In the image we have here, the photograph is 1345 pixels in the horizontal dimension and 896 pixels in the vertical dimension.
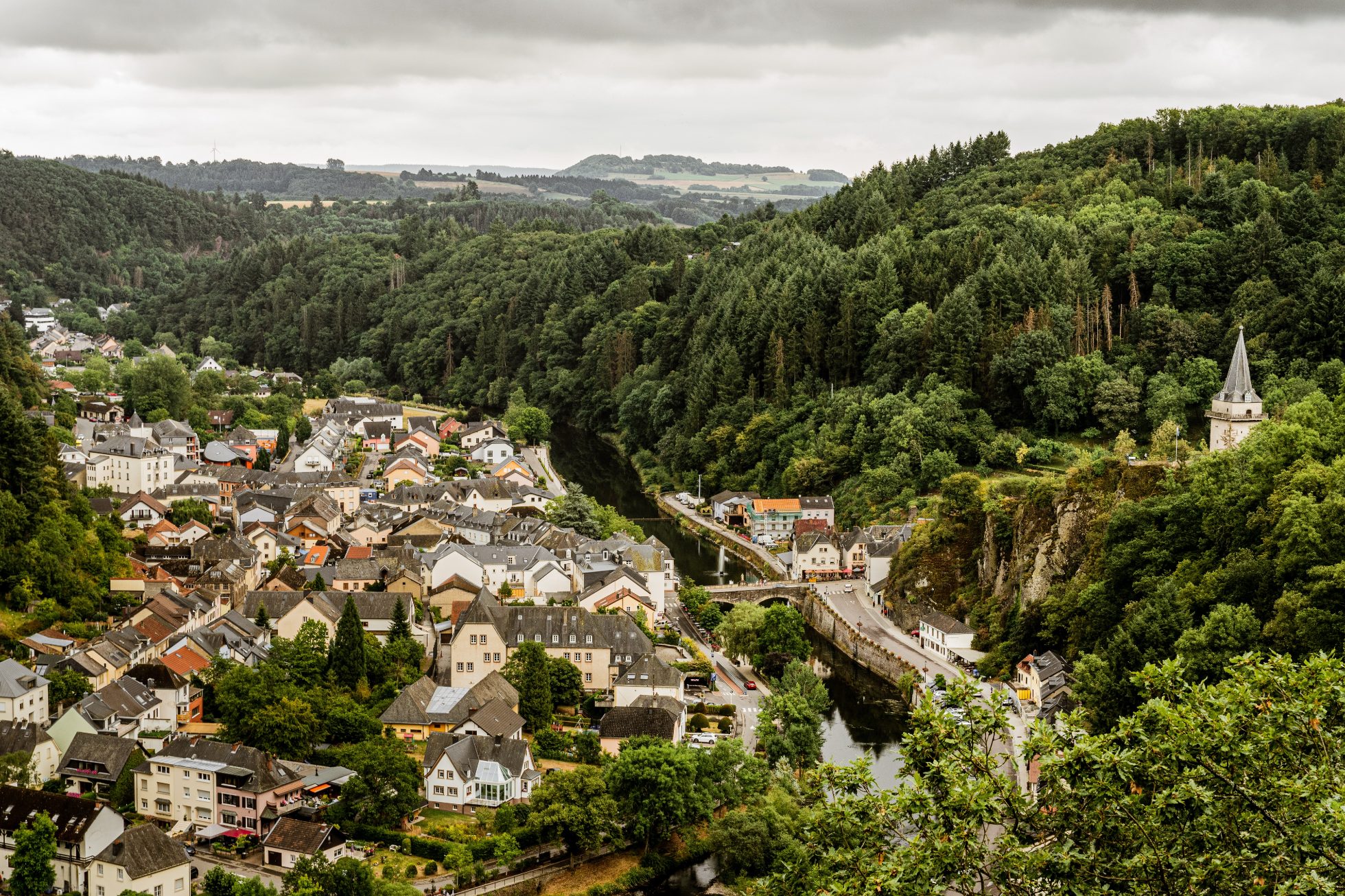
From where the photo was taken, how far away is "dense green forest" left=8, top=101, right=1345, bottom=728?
3453cm

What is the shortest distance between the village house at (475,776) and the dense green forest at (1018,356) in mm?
11908

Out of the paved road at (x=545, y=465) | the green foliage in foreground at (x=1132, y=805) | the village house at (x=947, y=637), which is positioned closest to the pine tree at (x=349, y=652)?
the village house at (x=947, y=637)

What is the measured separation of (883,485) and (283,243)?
306 feet

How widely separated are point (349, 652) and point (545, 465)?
116 ft

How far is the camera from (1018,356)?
5378cm

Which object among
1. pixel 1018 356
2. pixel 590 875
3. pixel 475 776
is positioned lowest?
pixel 590 875

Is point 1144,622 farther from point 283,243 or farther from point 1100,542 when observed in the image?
point 283,243

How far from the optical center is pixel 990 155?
7731 centimetres

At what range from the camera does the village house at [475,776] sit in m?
28.5

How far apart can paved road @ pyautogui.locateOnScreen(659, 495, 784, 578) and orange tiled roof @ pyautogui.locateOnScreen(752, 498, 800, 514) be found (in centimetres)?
130

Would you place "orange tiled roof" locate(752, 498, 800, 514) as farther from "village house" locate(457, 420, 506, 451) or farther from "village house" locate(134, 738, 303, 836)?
"village house" locate(134, 738, 303, 836)

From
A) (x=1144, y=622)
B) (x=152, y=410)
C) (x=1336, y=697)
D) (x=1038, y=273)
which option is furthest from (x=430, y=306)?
(x=1336, y=697)

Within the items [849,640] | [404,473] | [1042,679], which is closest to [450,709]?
[849,640]

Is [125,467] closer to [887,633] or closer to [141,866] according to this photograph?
[887,633]
